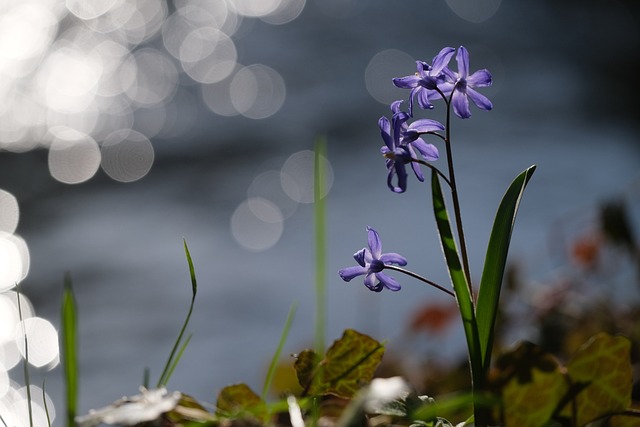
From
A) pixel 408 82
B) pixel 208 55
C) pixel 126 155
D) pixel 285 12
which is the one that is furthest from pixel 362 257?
pixel 285 12

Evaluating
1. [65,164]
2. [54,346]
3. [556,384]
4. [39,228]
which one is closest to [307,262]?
[54,346]

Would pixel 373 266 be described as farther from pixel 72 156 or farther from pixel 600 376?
pixel 72 156

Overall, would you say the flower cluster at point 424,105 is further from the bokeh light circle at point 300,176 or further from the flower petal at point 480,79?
the bokeh light circle at point 300,176

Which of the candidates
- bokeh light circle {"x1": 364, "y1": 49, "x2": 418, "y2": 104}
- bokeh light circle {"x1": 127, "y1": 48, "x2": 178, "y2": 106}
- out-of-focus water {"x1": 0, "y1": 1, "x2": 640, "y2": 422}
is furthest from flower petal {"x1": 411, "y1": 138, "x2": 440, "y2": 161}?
bokeh light circle {"x1": 127, "y1": 48, "x2": 178, "y2": 106}

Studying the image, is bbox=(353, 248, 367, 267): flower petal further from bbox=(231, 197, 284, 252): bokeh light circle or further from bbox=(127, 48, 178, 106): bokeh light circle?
bbox=(127, 48, 178, 106): bokeh light circle

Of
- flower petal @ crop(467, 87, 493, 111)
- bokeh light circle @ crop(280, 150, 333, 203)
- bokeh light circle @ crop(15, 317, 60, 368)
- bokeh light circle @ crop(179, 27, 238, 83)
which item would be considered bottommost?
bokeh light circle @ crop(15, 317, 60, 368)

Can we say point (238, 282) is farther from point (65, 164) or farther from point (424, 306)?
point (65, 164)

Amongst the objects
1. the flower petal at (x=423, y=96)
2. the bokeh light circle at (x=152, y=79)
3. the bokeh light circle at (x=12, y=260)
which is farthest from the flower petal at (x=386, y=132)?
the bokeh light circle at (x=152, y=79)
